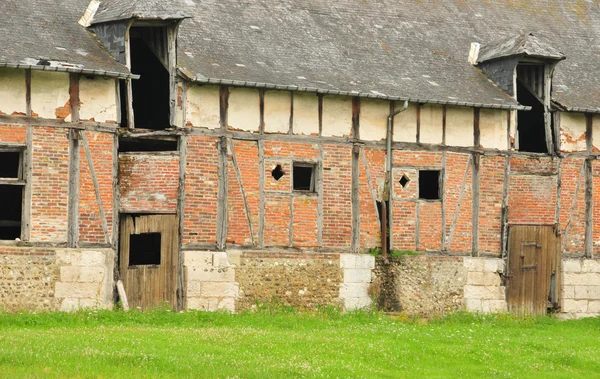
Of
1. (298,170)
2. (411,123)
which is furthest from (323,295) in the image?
(411,123)

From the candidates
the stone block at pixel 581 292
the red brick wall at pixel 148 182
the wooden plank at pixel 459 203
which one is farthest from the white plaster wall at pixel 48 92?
the stone block at pixel 581 292

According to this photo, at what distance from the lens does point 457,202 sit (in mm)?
24141

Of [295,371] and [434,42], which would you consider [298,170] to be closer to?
[434,42]

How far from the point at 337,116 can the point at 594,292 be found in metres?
7.31

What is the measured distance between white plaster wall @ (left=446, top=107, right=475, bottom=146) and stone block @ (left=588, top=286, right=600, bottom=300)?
14.4ft

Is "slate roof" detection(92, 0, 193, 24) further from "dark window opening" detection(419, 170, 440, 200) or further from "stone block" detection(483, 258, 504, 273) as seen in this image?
"stone block" detection(483, 258, 504, 273)

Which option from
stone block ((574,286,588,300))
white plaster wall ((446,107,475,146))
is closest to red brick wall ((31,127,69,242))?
white plaster wall ((446,107,475,146))

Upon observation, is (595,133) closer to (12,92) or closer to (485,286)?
(485,286)

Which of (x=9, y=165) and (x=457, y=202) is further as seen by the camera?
(x=457, y=202)

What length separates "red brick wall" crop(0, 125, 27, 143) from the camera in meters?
19.7

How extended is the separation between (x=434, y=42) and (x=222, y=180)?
7.15m

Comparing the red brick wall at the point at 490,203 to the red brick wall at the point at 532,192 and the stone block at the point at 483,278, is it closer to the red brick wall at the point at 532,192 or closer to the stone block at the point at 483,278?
the red brick wall at the point at 532,192

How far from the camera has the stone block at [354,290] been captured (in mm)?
22812

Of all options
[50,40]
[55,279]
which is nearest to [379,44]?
[50,40]
